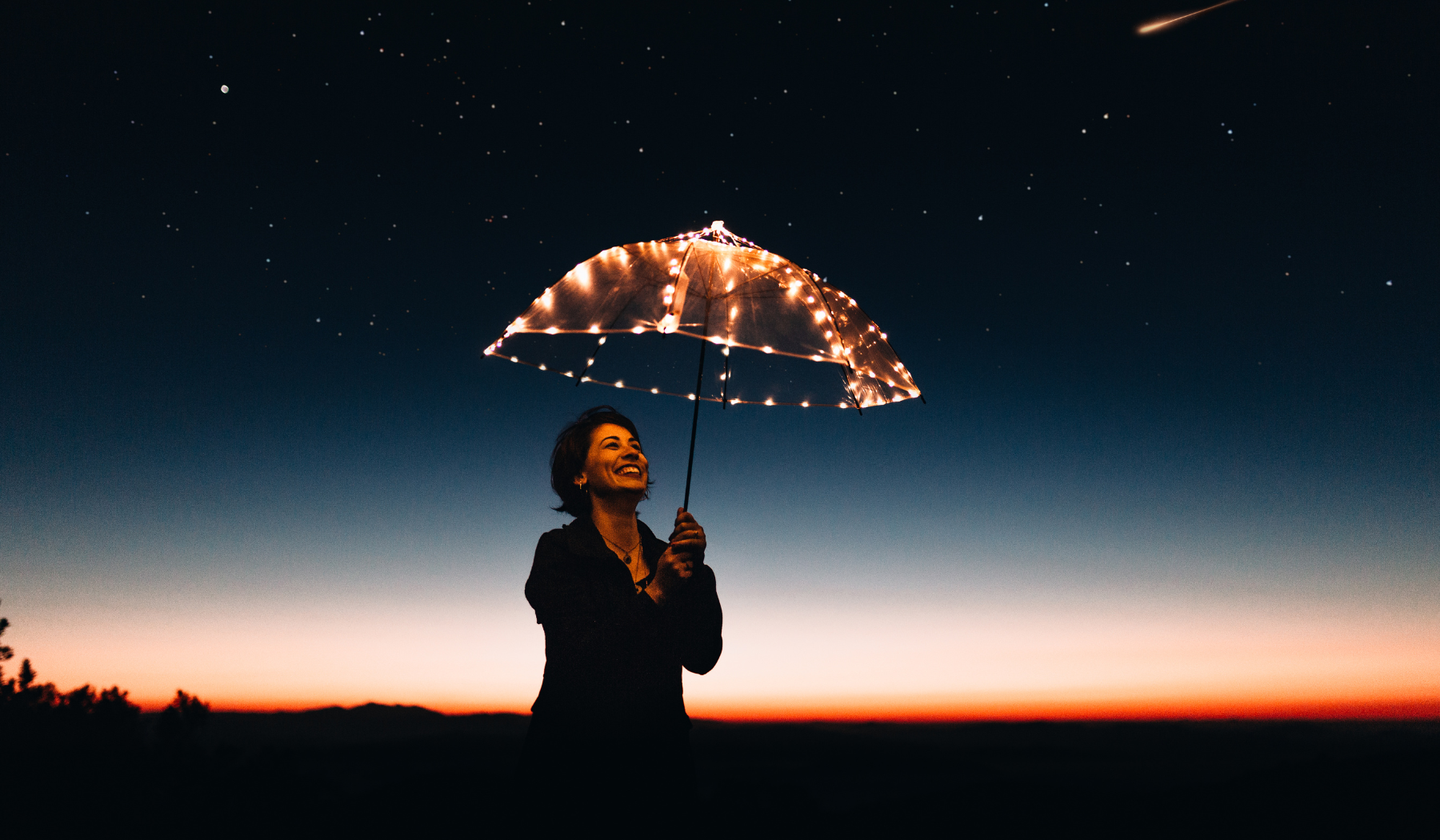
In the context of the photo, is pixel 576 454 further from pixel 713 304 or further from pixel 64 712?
pixel 64 712

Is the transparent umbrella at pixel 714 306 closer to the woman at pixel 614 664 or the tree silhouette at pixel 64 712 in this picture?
the woman at pixel 614 664

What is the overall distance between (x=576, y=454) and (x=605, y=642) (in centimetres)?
106

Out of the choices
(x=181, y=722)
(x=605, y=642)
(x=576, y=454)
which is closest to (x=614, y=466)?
(x=576, y=454)

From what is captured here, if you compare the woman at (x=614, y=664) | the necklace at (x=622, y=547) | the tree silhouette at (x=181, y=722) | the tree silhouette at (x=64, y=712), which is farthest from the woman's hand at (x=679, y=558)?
the tree silhouette at (x=64, y=712)

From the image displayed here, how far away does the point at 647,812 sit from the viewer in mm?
3070

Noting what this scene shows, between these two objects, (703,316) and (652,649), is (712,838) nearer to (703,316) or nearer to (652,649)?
(652,649)

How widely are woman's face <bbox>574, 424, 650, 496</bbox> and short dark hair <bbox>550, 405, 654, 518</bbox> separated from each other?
53 mm

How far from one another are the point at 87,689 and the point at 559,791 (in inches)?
433

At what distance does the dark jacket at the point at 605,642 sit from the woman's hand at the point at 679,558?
1.9 inches

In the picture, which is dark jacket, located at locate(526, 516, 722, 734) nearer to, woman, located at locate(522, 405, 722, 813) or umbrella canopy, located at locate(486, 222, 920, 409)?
woman, located at locate(522, 405, 722, 813)

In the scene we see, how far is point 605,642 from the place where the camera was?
3158 millimetres

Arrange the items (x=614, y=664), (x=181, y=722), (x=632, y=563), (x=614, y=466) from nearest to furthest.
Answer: (x=614, y=664) → (x=632, y=563) → (x=614, y=466) → (x=181, y=722)

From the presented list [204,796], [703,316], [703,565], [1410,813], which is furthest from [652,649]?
[1410,813]

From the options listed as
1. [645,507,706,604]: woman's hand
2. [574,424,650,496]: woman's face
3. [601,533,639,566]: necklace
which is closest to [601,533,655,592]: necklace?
[601,533,639,566]: necklace
